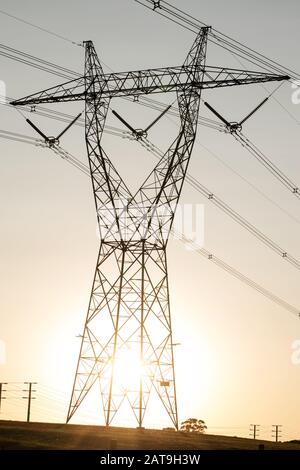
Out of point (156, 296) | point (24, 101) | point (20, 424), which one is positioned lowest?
point (20, 424)

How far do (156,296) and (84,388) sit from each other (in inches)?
Result: 330

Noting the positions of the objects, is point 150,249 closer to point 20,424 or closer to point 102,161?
point 102,161

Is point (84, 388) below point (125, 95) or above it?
below

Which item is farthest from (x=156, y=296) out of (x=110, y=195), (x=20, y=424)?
(x=20, y=424)

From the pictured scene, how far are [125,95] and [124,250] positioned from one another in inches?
441

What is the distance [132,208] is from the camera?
62.9m

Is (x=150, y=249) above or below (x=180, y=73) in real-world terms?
below
